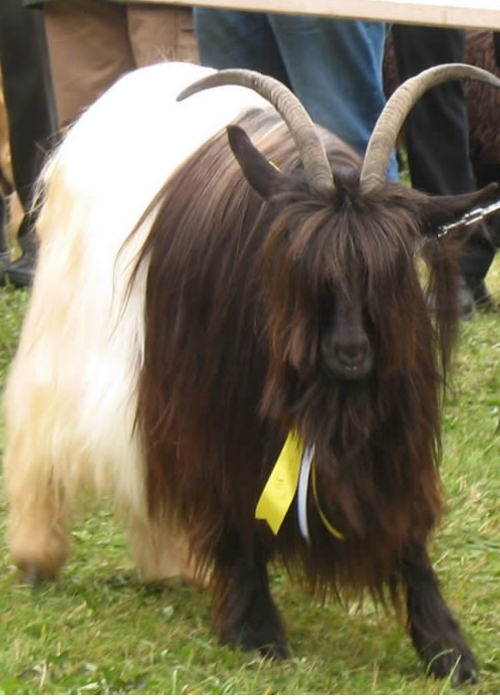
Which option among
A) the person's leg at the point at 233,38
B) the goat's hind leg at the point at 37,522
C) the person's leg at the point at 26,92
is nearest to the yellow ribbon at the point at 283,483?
the goat's hind leg at the point at 37,522

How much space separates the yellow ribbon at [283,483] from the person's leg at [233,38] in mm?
2152

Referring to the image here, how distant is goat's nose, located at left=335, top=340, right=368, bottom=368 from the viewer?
A: 3.40 meters

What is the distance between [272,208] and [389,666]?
1196 millimetres

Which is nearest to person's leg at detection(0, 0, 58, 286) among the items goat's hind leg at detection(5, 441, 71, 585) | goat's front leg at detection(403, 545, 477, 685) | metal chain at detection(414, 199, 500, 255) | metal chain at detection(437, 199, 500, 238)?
goat's hind leg at detection(5, 441, 71, 585)

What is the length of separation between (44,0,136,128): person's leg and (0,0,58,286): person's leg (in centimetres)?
156

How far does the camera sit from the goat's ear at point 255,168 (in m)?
3.60

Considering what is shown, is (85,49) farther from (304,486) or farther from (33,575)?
(304,486)

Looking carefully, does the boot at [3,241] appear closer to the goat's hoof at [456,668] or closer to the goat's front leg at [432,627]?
the goat's front leg at [432,627]

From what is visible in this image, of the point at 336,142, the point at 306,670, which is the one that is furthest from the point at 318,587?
the point at 336,142

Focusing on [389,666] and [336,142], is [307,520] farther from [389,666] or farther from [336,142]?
[336,142]

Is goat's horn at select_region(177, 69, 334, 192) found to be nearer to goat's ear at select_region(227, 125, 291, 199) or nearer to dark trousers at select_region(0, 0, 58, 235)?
goat's ear at select_region(227, 125, 291, 199)

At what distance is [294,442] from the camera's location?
3637mm

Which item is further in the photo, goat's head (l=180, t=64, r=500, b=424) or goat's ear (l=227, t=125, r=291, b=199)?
goat's ear (l=227, t=125, r=291, b=199)

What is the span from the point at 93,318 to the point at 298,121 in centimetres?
90
